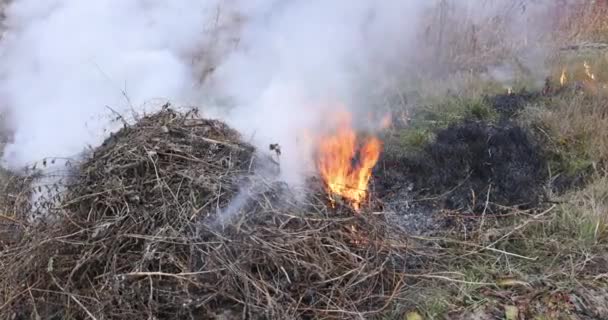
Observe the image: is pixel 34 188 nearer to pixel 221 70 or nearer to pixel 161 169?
pixel 161 169

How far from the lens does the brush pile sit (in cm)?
321

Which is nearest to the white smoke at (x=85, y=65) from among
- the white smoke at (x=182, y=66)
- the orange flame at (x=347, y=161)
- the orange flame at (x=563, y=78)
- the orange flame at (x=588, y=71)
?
the white smoke at (x=182, y=66)

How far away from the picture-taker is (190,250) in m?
3.31

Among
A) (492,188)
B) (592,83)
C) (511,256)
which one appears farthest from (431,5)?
(511,256)

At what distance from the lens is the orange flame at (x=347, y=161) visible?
4.03 m

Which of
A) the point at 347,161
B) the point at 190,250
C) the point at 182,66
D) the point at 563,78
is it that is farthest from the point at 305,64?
the point at 190,250

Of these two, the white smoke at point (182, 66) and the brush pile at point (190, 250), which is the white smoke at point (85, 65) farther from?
the brush pile at point (190, 250)

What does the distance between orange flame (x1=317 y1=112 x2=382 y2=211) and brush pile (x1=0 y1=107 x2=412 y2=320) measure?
8.7 inches

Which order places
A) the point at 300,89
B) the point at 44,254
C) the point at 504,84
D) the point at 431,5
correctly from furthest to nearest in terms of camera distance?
the point at 431,5, the point at 504,84, the point at 300,89, the point at 44,254

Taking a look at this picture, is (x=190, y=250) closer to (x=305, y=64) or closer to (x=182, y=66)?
(x=182, y=66)

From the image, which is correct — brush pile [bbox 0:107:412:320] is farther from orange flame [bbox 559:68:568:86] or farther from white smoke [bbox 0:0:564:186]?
orange flame [bbox 559:68:568:86]

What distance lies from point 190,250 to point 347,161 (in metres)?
1.51

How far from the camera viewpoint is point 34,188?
13.4 ft

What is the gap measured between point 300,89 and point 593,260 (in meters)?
2.78
